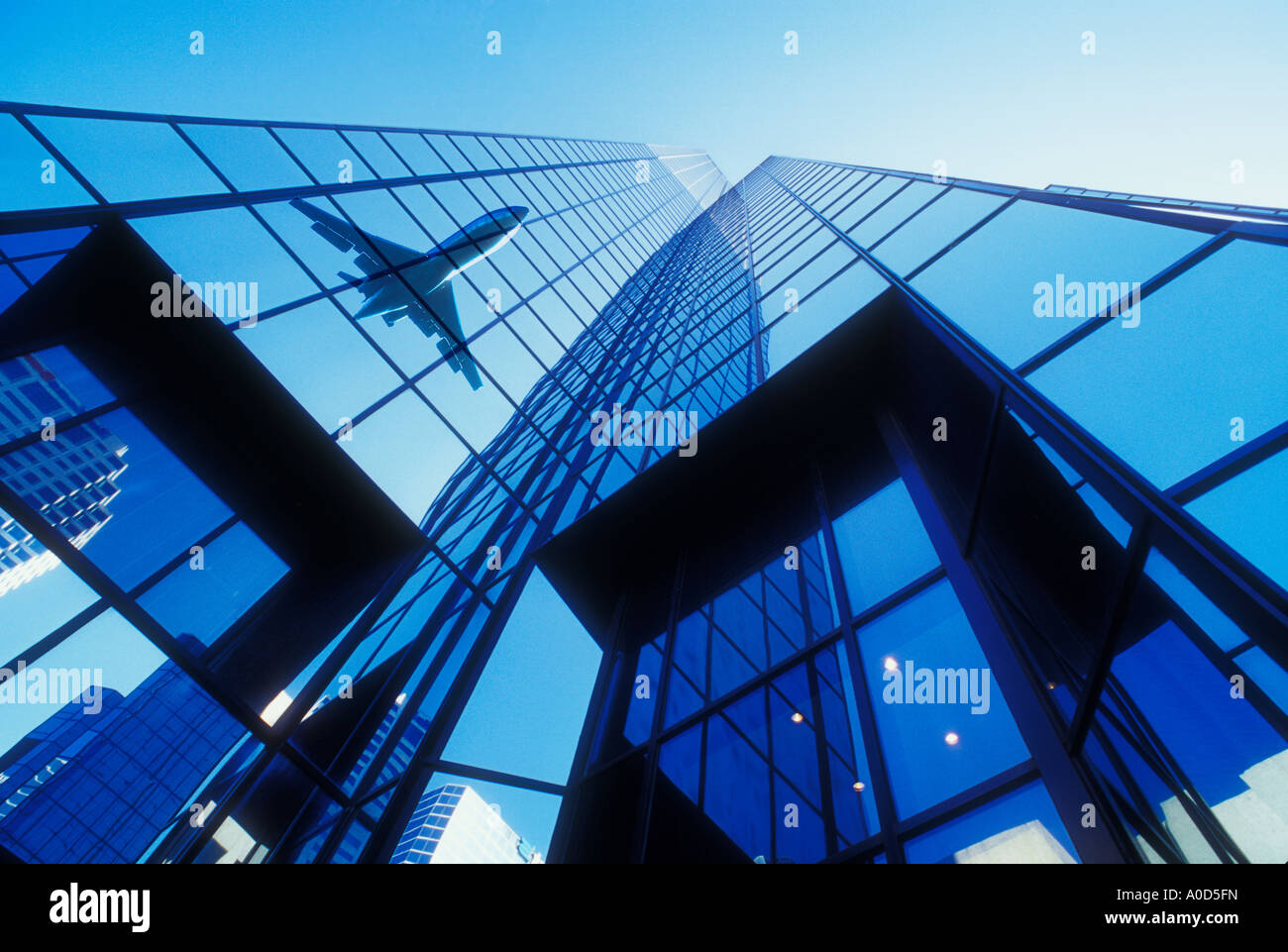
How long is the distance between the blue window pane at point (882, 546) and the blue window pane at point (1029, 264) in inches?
81.7

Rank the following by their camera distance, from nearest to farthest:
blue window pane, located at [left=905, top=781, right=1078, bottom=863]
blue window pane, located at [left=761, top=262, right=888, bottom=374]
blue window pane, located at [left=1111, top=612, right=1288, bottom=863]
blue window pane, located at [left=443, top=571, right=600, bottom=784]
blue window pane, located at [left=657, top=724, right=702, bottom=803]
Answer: blue window pane, located at [left=1111, top=612, right=1288, bottom=863], blue window pane, located at [left=905, top=781, right=1078, bottom=863], blue window pane, located at [left=657, top=724, right=702, bottom=803], blue window pane, located at [left=443, top=571, right=600, bottom=784], blue window pane, located at [left=761, top=262, right=888, bottom=374]

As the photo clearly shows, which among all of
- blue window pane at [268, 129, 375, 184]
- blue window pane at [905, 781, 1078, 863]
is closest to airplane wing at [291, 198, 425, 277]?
blue window pane at [268, 129, 375, 184]

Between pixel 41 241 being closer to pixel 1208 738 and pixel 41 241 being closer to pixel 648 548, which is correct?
pixel 648 548

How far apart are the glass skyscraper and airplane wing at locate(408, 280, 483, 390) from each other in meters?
0.08

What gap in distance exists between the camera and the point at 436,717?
7629mm

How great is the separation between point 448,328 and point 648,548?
555 cm

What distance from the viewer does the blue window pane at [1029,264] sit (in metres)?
5.69

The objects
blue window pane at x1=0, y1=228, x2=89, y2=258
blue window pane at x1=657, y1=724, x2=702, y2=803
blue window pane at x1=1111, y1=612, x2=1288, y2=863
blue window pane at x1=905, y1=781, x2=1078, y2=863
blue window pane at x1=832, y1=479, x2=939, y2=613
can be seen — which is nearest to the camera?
blue window pane at x1=1111, y1=612, x2=1288, y2=863

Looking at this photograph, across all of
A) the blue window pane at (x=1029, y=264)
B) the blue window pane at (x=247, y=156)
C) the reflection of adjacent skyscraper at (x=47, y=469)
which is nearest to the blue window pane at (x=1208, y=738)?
the blue window pane at (x=1029, y=264)

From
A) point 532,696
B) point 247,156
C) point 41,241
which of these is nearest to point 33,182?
point 41,241

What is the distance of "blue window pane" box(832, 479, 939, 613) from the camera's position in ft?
21.7

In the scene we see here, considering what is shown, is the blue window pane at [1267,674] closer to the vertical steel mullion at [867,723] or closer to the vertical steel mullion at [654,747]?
the vertical steel mullion at [867,723]

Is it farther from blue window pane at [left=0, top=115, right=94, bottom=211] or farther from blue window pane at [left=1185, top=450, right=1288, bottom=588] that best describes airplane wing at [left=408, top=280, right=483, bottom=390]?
blue window pane at [left=1185, top=450, right=1288, bottom=588]
